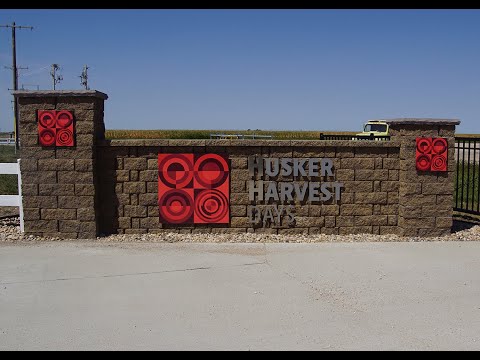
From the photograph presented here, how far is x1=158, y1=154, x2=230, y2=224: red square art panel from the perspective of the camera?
30.3 feet

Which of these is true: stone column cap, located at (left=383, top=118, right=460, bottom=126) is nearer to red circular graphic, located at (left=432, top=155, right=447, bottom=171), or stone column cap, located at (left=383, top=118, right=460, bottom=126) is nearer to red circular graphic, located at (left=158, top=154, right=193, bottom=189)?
red circular graphic, located at (left=432, top=155, right=447, bottom=171)

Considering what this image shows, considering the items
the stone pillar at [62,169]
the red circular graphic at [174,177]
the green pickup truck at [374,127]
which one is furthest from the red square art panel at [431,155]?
the green pickup truck at [374,127]

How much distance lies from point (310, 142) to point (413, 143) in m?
1.73

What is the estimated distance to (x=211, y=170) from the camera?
9.27 m

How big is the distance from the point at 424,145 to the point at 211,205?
12.2 ft

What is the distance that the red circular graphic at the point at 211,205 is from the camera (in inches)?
365

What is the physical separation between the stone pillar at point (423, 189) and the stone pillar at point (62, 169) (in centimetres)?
514

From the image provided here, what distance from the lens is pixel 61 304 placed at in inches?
224

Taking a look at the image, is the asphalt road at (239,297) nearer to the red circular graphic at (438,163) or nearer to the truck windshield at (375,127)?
the red circular graphic at (438,163)

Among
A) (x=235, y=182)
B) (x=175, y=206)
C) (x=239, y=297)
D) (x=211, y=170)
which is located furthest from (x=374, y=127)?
(x=239, y=297)
